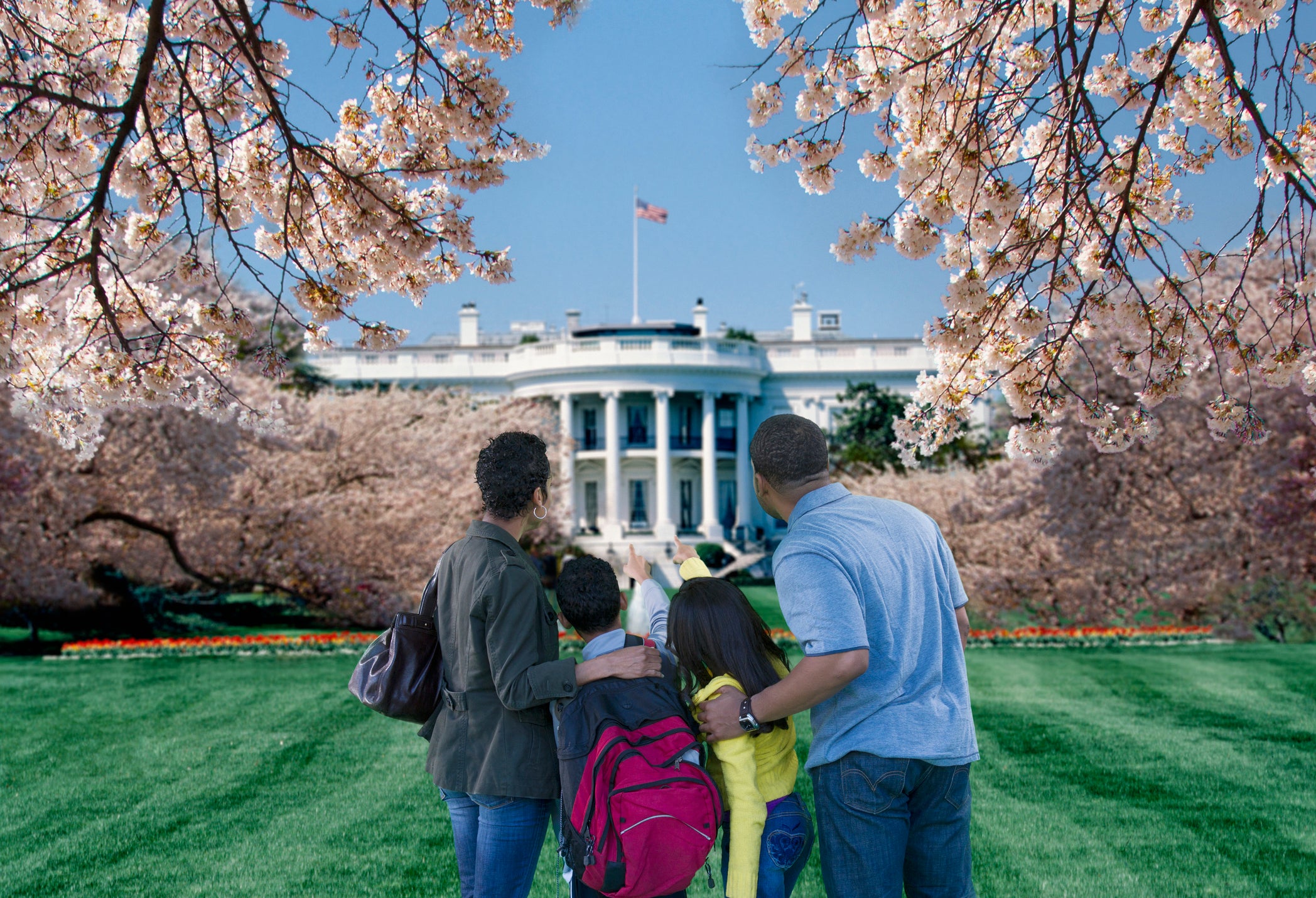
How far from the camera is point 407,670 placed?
2.64 meters

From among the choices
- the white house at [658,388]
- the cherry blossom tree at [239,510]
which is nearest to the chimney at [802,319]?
the white house at [658,388]

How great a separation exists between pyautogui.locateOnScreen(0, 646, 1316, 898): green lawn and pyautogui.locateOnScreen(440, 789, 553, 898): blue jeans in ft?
5.68

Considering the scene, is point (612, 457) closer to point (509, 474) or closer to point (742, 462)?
point (742, 462)

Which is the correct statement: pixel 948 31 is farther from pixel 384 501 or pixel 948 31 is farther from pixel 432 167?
pixel 384 501

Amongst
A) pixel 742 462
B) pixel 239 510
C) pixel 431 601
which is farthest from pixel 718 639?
pixel 742 462

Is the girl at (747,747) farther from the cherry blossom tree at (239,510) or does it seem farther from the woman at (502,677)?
the cherry blossom tree at (239,510)

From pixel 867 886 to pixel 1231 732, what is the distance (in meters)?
5.65

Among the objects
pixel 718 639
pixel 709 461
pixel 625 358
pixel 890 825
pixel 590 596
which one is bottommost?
pixel 890 825

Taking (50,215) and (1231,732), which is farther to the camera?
(1231,732)

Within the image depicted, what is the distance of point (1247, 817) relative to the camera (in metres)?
4.89

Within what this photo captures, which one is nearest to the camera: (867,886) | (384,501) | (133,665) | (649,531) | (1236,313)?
(867,886)

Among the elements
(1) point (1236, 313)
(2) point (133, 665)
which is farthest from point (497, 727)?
(2) point (133, 665)

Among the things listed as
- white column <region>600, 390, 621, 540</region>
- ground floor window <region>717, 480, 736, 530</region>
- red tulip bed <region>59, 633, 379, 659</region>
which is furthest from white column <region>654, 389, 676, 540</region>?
red tulip bed <region>59, 633, 379, 659</region>

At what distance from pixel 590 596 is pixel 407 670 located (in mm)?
537
